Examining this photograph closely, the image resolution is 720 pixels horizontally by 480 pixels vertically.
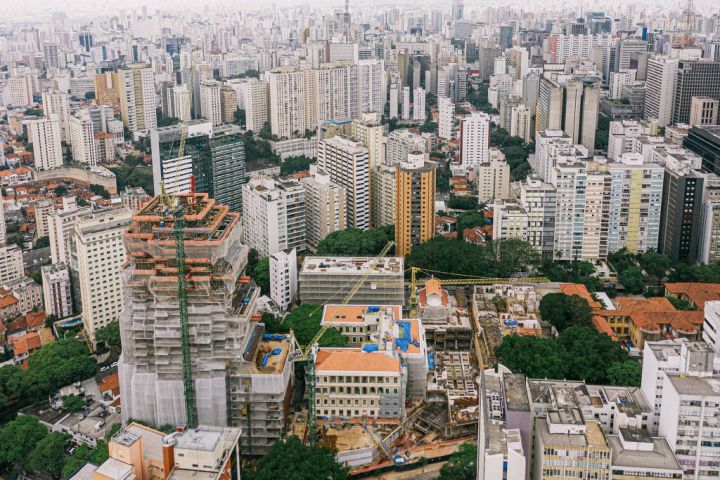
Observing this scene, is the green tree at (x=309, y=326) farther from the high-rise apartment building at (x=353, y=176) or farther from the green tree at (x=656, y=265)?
the green tree at (x=656, y=265)

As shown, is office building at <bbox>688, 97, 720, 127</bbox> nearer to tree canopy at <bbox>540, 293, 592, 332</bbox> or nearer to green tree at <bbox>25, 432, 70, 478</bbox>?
tree canopy at <bbox>540, 293, 592, 332</bbox>

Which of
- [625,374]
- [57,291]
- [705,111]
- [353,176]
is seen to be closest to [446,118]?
[705,111]

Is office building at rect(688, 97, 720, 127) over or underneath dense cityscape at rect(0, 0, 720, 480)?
over

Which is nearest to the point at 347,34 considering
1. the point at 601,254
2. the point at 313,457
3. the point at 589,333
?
the point at 601,254

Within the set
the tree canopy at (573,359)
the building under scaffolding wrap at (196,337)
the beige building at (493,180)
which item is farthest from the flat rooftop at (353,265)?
the beige building at (493,180)

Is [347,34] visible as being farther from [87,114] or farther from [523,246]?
[523,246]

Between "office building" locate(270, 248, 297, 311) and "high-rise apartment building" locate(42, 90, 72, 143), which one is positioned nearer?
"office building" locate(270, 248, 297, 311)

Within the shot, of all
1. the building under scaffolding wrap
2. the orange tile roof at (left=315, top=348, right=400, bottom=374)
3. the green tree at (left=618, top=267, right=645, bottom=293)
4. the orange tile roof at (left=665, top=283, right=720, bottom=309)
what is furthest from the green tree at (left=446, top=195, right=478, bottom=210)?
the building under scaffolding wrap
